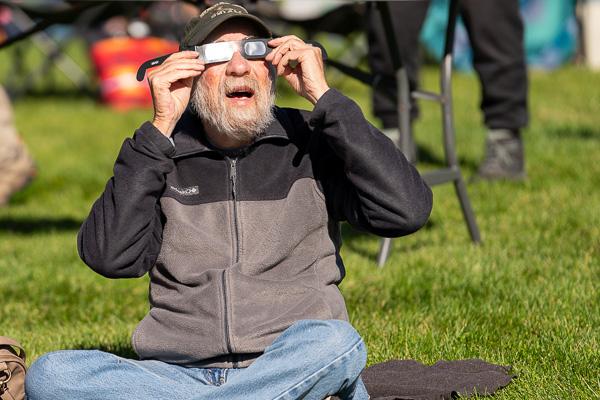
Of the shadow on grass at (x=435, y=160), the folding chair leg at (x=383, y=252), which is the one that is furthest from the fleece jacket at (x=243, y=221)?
the shadow on grass at (x=435, y=160)

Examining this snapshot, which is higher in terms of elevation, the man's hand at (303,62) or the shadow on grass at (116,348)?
the man's hand at (303,62)

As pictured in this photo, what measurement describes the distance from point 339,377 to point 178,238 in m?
0.59

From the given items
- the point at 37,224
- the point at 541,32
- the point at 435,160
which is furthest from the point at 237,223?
the point at 541,32

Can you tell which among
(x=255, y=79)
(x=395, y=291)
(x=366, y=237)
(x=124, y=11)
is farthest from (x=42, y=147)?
(x=255, y=79)

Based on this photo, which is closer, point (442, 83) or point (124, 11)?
point (442, 83)

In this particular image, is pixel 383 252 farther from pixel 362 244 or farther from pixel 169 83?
pixel 169 83

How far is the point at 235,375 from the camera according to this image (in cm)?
298

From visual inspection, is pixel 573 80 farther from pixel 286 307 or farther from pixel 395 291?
pixel 286 307

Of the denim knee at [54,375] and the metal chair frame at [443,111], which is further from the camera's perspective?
the metal chair frame at [443,111]

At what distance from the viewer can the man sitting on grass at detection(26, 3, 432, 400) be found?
2992 millimetres

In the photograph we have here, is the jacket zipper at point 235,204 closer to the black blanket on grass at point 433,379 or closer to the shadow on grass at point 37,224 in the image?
the black blanket on grass at point 433,379

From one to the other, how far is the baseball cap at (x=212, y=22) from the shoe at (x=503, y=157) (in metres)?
3.48

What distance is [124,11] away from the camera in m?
10.3

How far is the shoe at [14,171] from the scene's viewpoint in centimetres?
696
